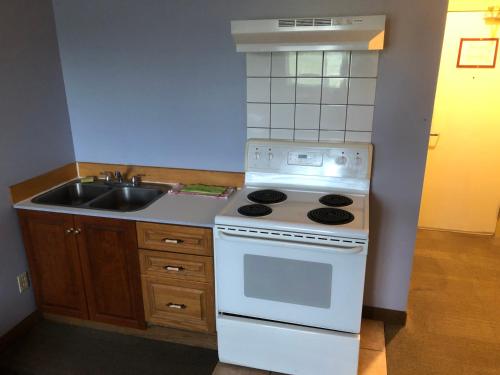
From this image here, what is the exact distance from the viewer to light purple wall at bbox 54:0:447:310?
6.58 feet

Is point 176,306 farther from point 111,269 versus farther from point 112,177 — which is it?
point 112,177

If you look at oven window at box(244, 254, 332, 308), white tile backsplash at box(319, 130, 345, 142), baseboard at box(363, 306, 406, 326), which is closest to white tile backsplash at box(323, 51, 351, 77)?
white tile backsplash at box(319, 130, 345, 142)

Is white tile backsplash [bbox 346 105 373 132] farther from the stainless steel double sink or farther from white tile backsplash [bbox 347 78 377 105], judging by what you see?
the stainless steel double sink

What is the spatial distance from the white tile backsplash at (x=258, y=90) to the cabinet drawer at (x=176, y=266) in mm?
931

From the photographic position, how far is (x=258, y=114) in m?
2.28

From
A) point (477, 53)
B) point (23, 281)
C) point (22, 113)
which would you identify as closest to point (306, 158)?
point (22, 113)

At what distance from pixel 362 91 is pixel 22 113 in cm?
190

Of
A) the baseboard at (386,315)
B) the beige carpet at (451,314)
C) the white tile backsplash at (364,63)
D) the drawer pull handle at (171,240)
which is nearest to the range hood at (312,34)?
the white tile backsplash at (364,63)

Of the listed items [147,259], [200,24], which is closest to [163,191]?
[147,259]

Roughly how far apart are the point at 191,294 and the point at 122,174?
0.98 metres

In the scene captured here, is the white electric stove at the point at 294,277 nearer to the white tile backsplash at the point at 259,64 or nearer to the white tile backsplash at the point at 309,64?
the white tile backsplash at the point at 309,64

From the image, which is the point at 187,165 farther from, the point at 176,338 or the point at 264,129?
the point at 176,338

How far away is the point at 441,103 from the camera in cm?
343

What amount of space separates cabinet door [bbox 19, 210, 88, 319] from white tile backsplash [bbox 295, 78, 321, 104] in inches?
56.7
